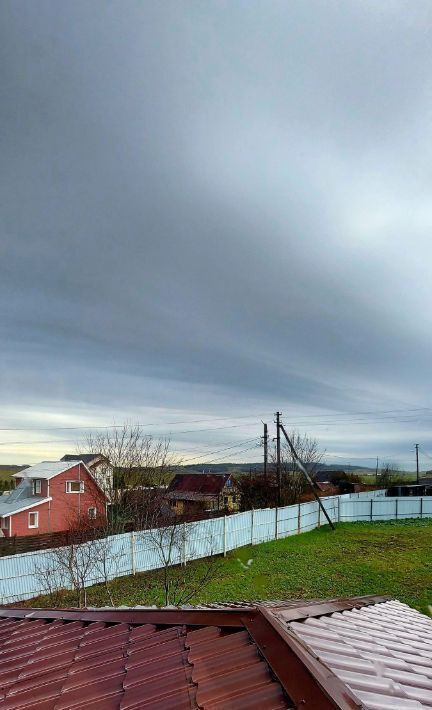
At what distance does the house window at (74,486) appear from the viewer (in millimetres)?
32438

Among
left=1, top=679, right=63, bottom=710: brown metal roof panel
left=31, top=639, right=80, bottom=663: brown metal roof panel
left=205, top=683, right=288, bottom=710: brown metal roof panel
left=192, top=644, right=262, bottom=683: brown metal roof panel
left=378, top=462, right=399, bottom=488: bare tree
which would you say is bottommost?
left=378, top=462, right=399, bottom=488: bare tree

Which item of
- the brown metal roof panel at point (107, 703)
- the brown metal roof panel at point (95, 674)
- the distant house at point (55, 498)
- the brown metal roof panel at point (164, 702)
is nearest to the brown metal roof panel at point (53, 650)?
the brown metal roof panel at point (95, 674)

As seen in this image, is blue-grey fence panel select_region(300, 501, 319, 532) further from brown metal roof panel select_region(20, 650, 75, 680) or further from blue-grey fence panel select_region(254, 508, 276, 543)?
brown metal roof panel select_region(20, 650, 75, 680)

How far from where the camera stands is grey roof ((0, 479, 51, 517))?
3016 centimetres

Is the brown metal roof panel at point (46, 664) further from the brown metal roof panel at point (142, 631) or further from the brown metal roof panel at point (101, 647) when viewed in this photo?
the brown metal roof panel at point (142, 631)

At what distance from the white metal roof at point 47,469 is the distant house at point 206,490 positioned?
11.5 meters

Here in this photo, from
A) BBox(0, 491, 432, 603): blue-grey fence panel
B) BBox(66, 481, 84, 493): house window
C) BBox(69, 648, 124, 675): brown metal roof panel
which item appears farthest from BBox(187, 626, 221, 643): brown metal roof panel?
BBox(66, 481, 84, 493): house window

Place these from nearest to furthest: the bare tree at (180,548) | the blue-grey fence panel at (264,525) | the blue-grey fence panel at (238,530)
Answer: the bare tree at (180,548)
the blue-grey fence panel at (238,530)
the blue-grey fence panel at (264,525)

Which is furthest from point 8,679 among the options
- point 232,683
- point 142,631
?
point 232,683

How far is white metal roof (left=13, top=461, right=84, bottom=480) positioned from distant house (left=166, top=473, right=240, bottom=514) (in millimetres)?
11477

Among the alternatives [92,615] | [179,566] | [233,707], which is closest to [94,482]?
[179,566]

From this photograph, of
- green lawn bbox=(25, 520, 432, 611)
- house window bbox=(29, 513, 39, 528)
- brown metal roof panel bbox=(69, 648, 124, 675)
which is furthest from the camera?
house window bbox=(29, 513, 39, 528)

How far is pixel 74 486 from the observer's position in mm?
32688

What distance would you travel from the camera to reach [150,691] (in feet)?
6.60
